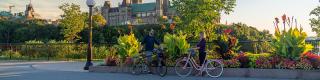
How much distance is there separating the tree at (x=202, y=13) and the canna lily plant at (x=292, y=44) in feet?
81.8

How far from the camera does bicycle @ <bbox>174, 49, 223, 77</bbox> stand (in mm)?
14836

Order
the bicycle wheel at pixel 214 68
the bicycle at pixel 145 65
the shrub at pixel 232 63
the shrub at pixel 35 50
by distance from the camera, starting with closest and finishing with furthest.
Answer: the bicycle wheel at pixel 214 68 → the shrub at pixel 232 63 → the bicycle at pixel 145 65 → the shrub at pixel 35 50

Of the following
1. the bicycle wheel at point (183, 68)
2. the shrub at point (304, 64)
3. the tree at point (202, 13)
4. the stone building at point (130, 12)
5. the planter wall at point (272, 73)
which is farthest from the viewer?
the stone building at point (130, 12)

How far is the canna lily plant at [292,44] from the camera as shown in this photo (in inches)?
575

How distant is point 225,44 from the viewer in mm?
15828

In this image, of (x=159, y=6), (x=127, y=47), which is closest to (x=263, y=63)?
(x=127, y=47)

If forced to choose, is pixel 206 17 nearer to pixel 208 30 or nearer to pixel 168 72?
pixel 208 30

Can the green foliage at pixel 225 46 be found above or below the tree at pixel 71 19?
below

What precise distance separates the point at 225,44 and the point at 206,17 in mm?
24640

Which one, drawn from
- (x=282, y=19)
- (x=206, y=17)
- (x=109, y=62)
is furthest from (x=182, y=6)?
(x=282, y=19)

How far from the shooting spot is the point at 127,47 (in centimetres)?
1788

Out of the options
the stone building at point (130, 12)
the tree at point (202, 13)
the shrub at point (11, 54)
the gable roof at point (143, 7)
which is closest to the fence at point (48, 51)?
the shrub at point (11, 54)

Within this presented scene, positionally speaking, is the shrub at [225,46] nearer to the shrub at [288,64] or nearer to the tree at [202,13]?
the shrub at [288,64]

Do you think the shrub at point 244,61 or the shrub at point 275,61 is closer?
the shrub at point 275,61
